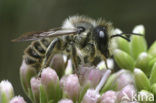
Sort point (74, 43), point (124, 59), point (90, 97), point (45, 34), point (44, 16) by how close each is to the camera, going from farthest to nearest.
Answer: point (44, 16)
point (124, 59)
point (74, 43)
point (45, 34)
point (90, 97)

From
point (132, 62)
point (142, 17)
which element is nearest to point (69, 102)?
point (132, 62)

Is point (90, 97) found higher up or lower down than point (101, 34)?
lower down

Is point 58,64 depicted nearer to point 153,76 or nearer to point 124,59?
point 124,59

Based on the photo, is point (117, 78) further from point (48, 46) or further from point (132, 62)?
point (48, 46)

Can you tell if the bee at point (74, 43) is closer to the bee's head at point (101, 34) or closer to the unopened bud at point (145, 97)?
the bee's head at point (101, 34)

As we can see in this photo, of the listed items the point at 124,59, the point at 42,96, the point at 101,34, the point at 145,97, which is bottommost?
the point at 145,97

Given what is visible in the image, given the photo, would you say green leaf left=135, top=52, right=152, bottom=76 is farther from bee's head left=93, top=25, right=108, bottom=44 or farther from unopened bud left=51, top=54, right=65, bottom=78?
unopened bud left=51, top=54, right=65, bottom=78

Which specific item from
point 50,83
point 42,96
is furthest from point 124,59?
point 42,96
